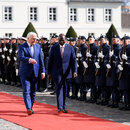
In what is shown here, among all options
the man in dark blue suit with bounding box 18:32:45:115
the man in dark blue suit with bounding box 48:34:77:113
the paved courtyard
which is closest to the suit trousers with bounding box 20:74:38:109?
the man in dark blue suit with bounding box 18:32:45:115

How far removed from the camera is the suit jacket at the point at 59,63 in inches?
439

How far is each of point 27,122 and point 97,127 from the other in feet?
5.01

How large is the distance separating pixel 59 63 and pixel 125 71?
175 cm

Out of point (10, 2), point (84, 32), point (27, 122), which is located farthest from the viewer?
point (84, 32)

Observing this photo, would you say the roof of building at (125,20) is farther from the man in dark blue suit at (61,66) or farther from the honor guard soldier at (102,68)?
the man in dark blue suit at (61,66)

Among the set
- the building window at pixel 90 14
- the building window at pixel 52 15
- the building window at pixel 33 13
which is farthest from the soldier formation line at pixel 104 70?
the building window at pixel 90 14

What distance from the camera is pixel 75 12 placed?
52.9 m

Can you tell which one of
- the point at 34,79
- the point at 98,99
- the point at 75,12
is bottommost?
the point at 98,99

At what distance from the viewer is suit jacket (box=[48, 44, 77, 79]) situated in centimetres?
1116

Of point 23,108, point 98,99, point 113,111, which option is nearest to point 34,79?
point 23,108

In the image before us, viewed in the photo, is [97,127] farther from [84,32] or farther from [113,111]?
[84,32]

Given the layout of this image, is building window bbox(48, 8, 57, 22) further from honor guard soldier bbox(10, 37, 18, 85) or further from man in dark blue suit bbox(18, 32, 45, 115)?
man in dark blue suit bbox(18, 32, 45, 115)

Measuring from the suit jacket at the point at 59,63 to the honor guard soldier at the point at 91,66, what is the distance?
1.91 m

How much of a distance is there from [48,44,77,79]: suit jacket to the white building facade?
127 feet
